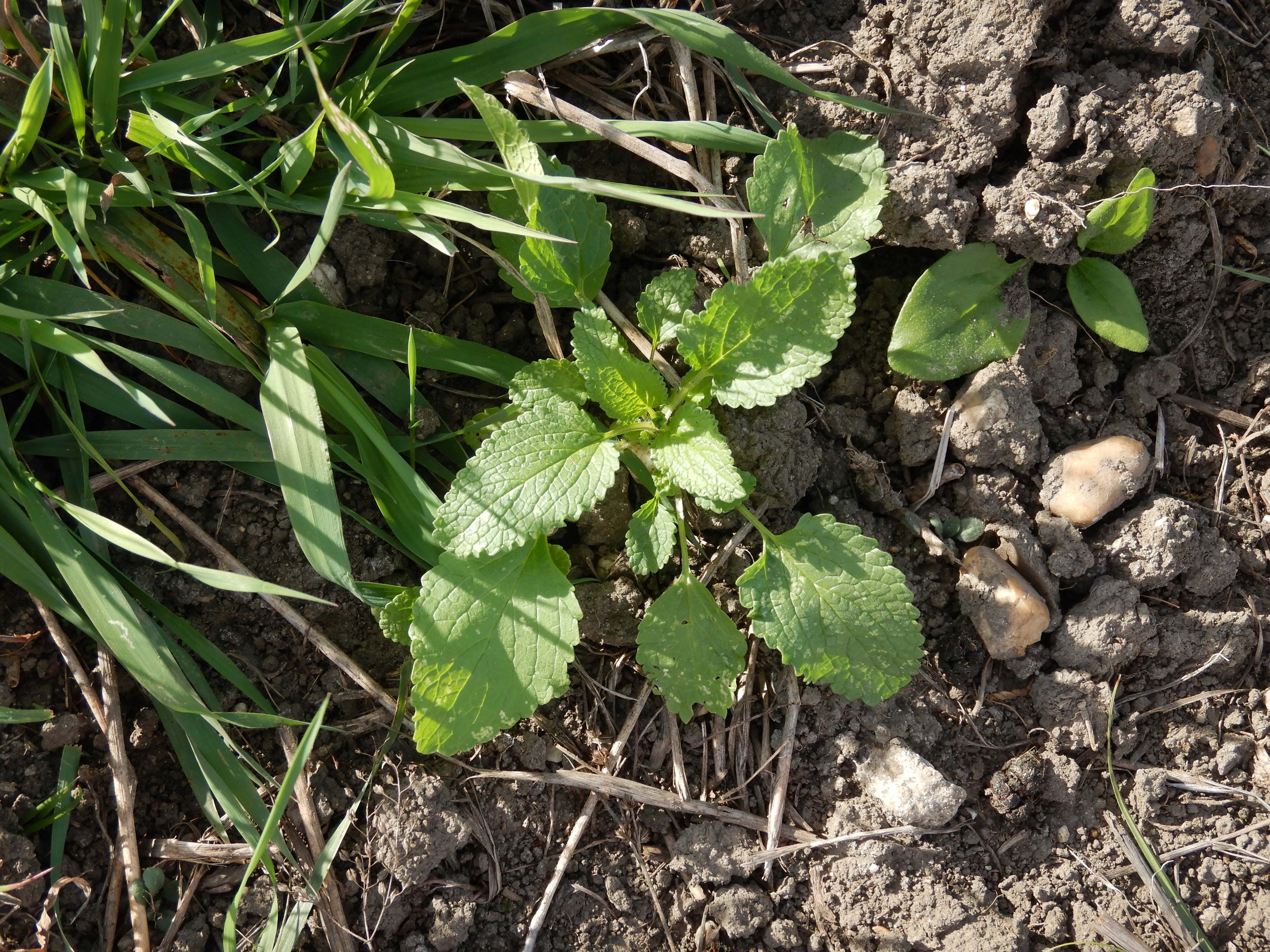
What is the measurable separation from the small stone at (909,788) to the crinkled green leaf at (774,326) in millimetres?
826

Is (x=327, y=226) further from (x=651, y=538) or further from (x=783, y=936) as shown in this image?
(x=783, y=936)

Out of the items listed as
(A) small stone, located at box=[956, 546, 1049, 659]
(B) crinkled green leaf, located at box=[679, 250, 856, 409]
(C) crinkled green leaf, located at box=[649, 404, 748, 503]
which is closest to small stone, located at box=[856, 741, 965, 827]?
(A) small stone, located at box=[956, 546, 1049, 659]

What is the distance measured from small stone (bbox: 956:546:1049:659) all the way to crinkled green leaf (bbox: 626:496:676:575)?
71 centimetres

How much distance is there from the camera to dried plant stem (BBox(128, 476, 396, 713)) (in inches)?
72.2

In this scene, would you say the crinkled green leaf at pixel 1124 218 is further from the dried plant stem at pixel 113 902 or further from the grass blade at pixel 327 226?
the dried plant stem at pixel 113 902

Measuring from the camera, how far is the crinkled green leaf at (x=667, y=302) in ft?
6.09

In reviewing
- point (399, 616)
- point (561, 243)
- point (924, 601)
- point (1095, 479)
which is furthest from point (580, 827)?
point (1095, 479)

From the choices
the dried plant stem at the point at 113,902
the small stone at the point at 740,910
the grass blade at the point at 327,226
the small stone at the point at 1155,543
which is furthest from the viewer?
the small stone at the point at 1155,543

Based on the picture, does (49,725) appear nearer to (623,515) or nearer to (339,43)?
(623,515)

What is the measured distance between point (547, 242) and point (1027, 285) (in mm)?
1125

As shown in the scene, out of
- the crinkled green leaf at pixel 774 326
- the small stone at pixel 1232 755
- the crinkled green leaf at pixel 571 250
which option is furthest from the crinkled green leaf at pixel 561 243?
the small stone at pixel 1232 755

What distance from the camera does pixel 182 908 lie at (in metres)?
1.77

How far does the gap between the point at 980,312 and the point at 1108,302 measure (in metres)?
0.31

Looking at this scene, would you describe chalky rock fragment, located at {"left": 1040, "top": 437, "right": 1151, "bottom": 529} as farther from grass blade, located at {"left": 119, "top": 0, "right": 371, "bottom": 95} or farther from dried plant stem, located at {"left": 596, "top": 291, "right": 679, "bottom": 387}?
grass blade, located at {"left": 119, "top": 0, "right": 371, "bottom": 95}
